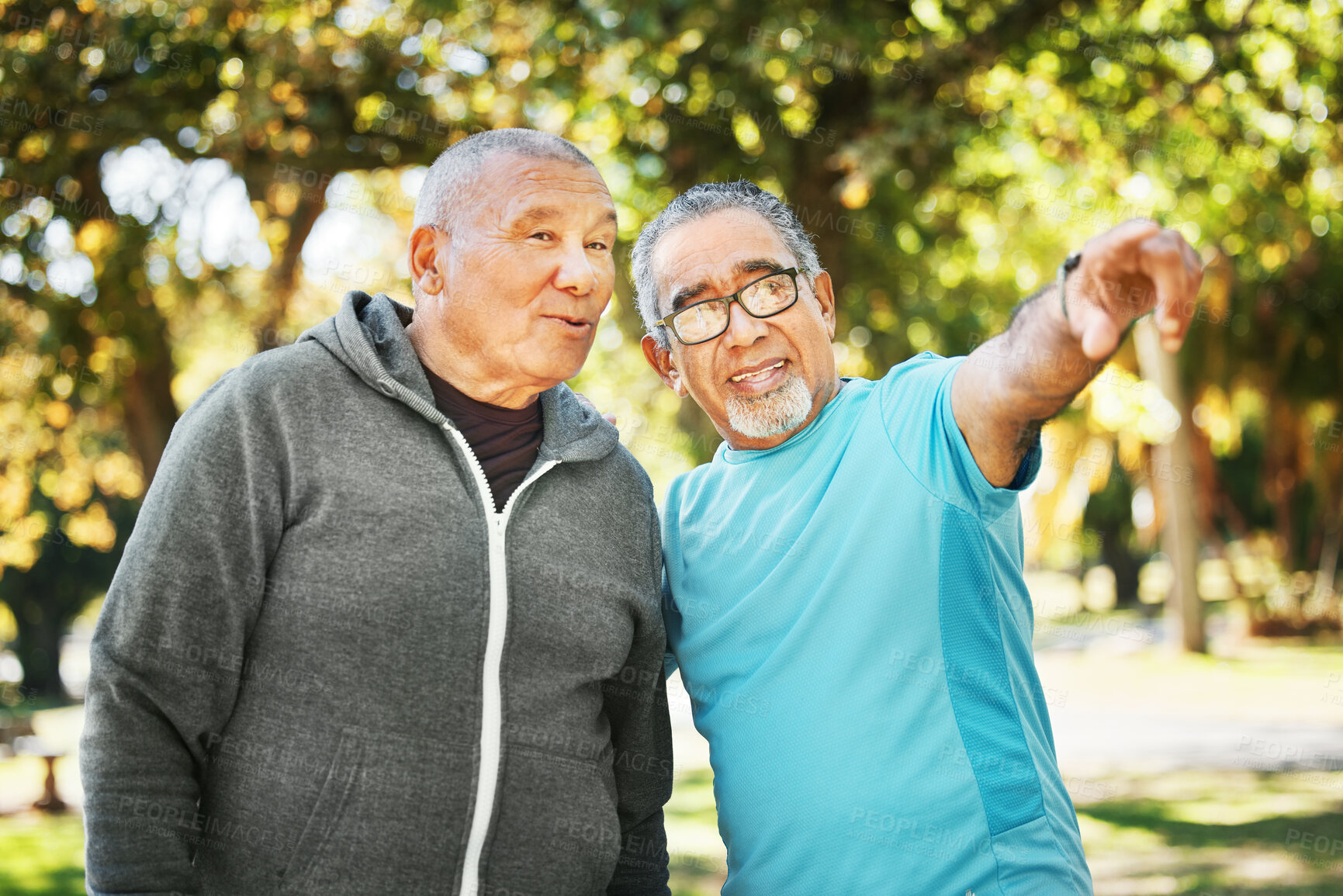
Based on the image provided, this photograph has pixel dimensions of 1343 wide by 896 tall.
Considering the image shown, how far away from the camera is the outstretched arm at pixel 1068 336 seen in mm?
1610

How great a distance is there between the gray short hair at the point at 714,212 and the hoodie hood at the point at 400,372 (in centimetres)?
43

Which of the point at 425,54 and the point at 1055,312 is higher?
the point at 425,54

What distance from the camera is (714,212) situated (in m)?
2.81

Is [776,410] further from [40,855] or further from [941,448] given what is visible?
[40,855]

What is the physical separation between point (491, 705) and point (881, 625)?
855 mm

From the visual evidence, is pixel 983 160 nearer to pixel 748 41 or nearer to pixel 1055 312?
pixel 748 41

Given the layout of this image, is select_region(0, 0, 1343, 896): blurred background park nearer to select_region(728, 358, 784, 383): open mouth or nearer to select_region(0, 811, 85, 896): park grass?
select_region(0, 811, 85, 896): park grass

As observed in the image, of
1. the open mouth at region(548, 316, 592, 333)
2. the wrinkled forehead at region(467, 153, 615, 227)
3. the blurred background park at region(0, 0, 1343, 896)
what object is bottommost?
the open mouth at region(548, 316, 592, 333)

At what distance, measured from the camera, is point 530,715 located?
2203mm

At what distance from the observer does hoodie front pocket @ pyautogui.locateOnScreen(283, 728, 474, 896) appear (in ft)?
6.65

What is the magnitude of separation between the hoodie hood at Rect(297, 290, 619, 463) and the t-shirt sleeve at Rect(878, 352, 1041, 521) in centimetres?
71

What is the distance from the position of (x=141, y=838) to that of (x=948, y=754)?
1.59 meters

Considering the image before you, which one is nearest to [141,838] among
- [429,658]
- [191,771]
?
[191,771]

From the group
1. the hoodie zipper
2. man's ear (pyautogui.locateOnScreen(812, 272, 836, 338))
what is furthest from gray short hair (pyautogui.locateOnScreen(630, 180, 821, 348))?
the hoodie zipper
